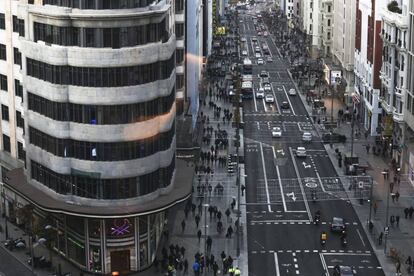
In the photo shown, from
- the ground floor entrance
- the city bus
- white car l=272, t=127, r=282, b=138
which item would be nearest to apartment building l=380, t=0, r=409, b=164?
white car l=272, t=127, r=282, b=138

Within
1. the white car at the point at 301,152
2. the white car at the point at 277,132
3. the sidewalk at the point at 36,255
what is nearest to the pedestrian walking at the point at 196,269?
the sidewalk at the point at 36,255

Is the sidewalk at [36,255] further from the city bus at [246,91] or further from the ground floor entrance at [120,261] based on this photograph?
→ the city bus at [246,91]

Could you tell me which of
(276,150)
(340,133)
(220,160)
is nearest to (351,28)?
(340,133)

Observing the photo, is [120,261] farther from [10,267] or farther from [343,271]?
[343,271]

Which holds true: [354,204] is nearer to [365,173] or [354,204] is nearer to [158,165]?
[365,173]

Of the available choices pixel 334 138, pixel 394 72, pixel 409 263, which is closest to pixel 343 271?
pixel 409 263
